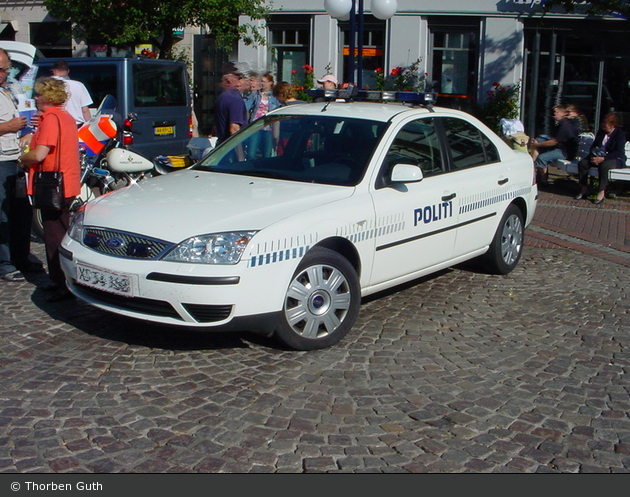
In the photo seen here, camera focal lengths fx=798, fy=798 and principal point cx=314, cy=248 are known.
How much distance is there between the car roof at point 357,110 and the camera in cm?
630

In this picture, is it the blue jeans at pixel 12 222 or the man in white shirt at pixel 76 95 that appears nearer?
the blue jeans at pixel 12 222

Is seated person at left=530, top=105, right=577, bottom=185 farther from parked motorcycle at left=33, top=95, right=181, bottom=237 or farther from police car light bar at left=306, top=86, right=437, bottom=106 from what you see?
parked motorcycle at left=33, top=95, right=181, bottom=237

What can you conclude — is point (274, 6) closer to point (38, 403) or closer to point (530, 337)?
point (530, 337)

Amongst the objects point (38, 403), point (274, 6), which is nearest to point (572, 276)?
point (38, 403)

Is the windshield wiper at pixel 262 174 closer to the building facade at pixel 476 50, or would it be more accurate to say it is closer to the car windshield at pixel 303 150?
the car windshield at pixel 303 150

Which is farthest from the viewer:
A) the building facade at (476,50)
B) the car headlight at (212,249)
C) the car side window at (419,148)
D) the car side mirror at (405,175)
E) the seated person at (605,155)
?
the building facade at (476,50)

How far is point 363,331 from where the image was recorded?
19.0 ft

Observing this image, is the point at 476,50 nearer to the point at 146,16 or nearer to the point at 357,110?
the point at 146,16

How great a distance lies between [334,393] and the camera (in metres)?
4.61

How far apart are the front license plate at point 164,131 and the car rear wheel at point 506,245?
6392 millimetres

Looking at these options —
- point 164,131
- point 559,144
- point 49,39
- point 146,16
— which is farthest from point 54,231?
point 49,39

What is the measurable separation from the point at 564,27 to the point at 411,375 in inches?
590

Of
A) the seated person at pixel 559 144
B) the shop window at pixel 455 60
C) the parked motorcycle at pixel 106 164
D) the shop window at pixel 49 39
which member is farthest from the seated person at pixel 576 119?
the shop window at pixel 49 39

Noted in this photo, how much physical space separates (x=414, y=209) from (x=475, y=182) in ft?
3.43
